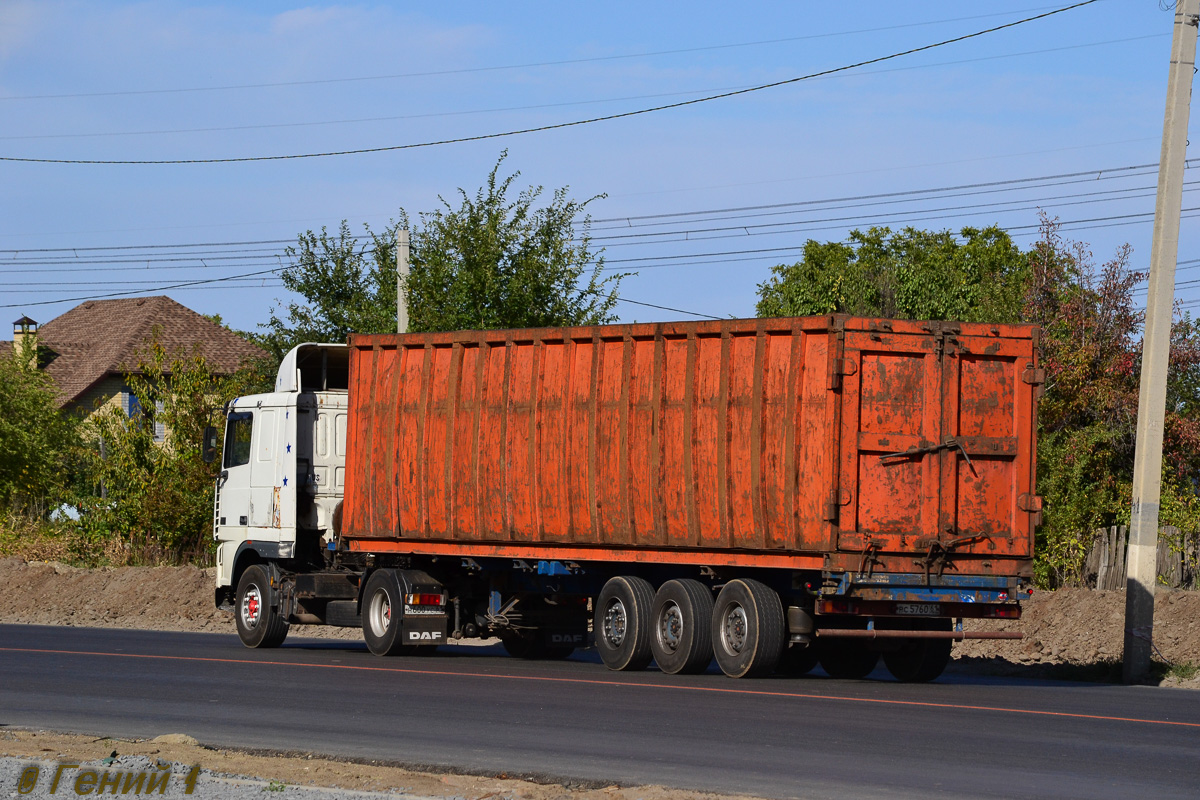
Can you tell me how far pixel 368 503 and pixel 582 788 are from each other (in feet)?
36.4

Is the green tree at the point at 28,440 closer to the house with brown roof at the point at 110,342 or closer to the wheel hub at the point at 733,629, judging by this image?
the house with brown roof at the point at 110,342

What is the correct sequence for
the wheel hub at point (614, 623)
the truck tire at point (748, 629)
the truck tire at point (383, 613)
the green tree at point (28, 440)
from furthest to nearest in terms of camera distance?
the green tree at point (28, 440)
the truck tire at point (383, 613)
the wheel hub at point (614, 623)
the truck tire at point (748, 629)

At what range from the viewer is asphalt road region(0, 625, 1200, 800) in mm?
9500

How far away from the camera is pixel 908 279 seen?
162ft

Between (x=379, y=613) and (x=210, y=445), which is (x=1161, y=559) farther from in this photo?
(x=210, y=445)

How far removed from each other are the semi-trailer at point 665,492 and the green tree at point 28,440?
2503cm

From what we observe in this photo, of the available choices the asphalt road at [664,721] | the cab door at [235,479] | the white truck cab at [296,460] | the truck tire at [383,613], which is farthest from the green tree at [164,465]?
the asphalt road at [664,721]

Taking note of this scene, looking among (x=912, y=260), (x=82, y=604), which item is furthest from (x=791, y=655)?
(x=912, y=260)

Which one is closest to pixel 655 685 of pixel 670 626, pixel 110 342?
pixel 670 626

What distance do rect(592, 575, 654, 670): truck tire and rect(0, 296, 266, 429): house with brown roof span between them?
160 feet

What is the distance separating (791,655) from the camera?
Answer: 17.4 metres

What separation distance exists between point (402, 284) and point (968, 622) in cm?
1205

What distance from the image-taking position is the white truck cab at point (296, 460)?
20.4 metres

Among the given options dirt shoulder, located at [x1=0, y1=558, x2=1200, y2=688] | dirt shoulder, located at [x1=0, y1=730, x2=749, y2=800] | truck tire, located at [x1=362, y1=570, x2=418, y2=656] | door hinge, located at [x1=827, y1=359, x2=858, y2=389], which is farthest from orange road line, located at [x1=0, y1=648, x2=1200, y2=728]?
dirt shoulder, located at [x1=0, y1=730, x2=749, y2=800]
